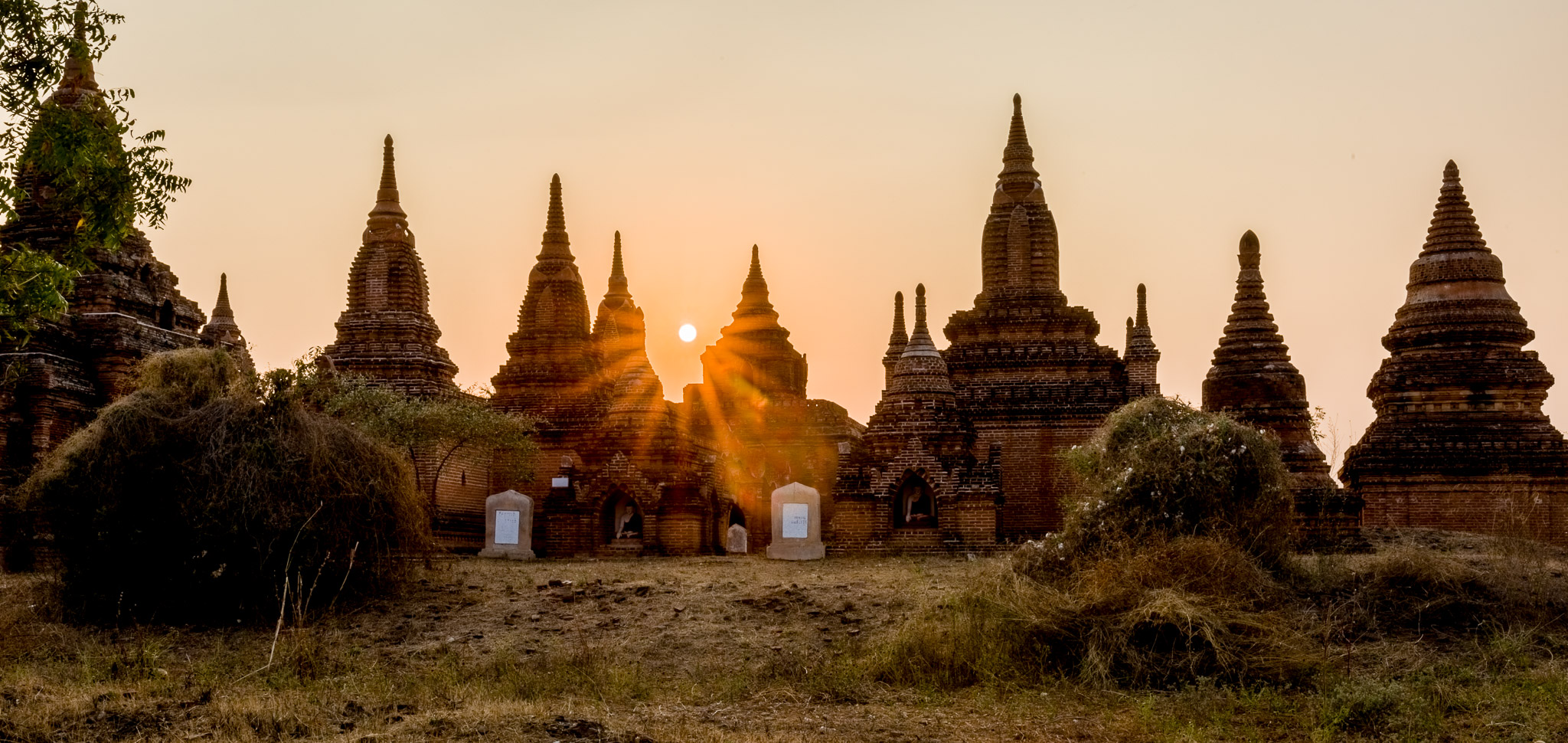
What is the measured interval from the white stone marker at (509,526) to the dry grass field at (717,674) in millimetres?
6291

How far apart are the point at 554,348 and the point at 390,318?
14.9 feet

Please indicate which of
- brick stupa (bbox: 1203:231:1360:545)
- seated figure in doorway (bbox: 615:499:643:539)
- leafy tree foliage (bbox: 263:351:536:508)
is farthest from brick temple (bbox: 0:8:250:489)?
brick stupa (bbox: 1203:231:1360:545)

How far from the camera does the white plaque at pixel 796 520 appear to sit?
24344 millimetres

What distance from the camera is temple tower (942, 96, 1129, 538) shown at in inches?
1128

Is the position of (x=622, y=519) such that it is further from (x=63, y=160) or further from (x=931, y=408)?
(x=63, y=160)

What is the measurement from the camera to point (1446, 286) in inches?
1083

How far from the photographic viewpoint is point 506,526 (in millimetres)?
→ 25688

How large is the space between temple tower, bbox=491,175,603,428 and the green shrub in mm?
16746

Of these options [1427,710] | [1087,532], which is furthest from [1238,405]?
Answer: [1427,710]

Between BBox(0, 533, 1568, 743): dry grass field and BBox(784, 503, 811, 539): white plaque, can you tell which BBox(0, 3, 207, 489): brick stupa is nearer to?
BBox(0, 533, 1568, 743): dry grass field

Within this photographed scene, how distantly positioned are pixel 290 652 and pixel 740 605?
4.83 meters

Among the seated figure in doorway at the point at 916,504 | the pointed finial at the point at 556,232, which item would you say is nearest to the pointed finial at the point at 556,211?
the pointed finial at the point at 556,232

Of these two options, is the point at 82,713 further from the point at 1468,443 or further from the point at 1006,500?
the point at 1468,443

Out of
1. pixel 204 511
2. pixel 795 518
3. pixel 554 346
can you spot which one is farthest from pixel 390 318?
pixel 204 511
